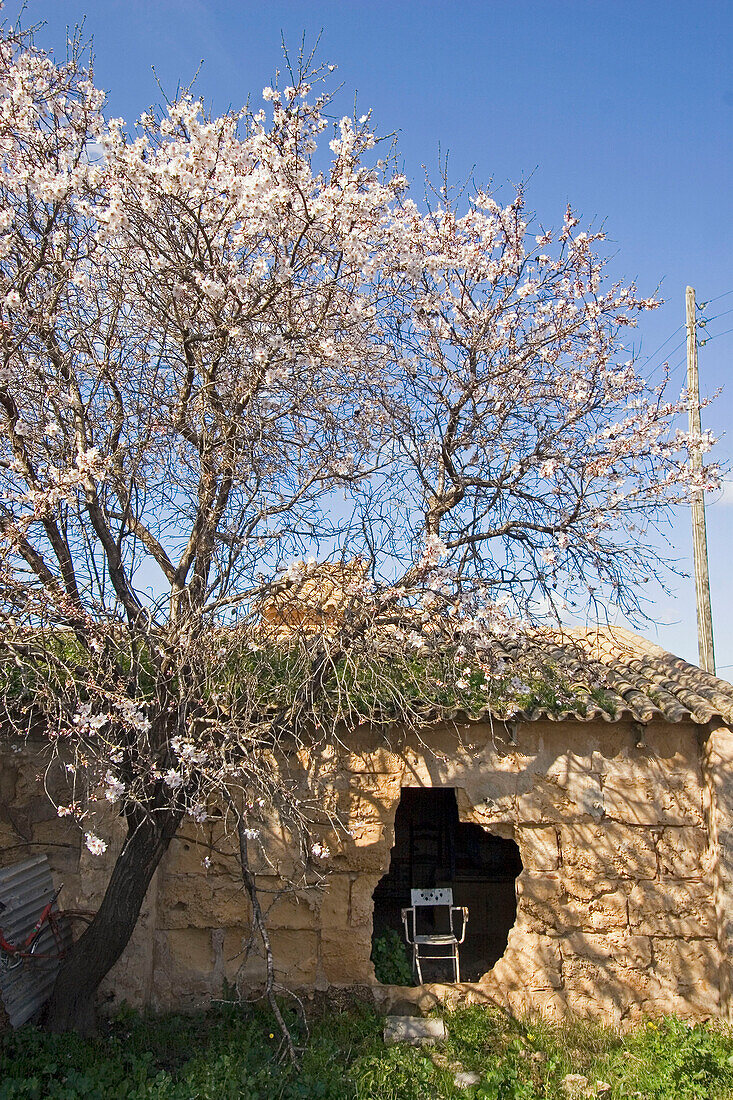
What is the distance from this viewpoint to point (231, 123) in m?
5.91

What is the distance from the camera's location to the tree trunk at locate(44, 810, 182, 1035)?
5.93 metres

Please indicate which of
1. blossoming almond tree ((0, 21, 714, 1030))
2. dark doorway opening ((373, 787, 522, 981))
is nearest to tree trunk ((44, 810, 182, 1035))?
blossoming almond tree ((0, 21, 714, 1030))

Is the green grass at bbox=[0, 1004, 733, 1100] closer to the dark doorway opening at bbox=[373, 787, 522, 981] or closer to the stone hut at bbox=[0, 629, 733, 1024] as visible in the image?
the stone hut at bbox=[0, 629, 733, 1024]

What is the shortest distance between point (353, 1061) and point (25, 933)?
7.96 ft

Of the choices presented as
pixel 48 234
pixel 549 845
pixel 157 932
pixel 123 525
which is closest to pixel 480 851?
pixel 549 845

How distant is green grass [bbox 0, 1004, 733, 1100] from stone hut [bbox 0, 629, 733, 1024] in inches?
9.9

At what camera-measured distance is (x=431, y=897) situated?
7.62m

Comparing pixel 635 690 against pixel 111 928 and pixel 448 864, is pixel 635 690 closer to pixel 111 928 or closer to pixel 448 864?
pixel 448 864

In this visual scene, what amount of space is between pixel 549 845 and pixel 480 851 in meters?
A: 3.65

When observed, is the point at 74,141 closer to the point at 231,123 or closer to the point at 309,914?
the point at 231,123

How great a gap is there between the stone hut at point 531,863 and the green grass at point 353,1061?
0.25 metres

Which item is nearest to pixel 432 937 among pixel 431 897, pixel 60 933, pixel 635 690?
pixel 431 897

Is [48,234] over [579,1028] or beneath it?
over

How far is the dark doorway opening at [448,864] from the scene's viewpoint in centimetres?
996
